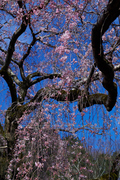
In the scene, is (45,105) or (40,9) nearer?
(45,105)

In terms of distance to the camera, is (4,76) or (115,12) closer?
(115,12)

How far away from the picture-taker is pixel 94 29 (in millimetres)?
2057

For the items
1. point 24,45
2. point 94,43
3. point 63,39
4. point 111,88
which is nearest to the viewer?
point 94,43

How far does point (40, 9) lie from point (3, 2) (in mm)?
1519

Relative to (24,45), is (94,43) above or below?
below

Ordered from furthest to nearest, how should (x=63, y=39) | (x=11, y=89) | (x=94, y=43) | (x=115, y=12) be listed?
1. (x=11, y=89)
2. (x=63, y=39)
3. (x=94, y=43)
4. (x=115, y=12)

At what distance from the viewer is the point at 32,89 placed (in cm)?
730


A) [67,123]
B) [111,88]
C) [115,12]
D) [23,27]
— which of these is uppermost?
[23,27]

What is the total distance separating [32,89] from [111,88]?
4.86 meters

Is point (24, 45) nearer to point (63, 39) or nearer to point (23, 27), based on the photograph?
point (23, 27)

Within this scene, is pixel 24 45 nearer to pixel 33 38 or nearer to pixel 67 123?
pixel 33 38

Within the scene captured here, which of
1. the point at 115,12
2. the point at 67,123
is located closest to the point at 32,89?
the point at 67,123

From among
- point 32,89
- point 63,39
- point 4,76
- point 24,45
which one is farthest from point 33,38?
point 63,39

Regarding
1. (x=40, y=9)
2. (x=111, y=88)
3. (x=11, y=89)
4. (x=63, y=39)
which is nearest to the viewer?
(x=63, y=39)
